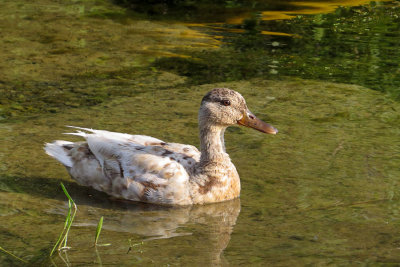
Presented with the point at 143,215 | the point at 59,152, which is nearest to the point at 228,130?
the point at 59,152

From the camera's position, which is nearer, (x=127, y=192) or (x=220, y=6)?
(x=127, y=192)

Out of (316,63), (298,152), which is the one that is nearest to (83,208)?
(298,152)

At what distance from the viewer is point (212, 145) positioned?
669cm

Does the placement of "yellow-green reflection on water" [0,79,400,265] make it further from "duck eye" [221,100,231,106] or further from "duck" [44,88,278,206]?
"duck eye" [221,100,231,106]

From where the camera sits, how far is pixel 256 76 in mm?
10297

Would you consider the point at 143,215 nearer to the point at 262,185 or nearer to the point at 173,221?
the point at 173,221

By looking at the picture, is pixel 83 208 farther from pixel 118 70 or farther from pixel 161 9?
pixel 161 9

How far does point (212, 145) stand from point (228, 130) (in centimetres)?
158

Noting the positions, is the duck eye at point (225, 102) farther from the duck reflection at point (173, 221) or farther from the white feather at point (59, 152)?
the white feather at point (59, 152)

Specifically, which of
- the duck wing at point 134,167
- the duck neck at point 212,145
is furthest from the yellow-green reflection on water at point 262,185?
the duck neck at point 212,145

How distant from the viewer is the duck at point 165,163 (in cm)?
639

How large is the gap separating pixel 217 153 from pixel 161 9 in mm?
7933

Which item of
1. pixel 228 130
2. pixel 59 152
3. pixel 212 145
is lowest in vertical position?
→ pixel 228 130

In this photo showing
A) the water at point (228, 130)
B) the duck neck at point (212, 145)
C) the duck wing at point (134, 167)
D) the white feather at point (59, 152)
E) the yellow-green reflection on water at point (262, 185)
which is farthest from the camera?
the white feather at point (59, 152)
